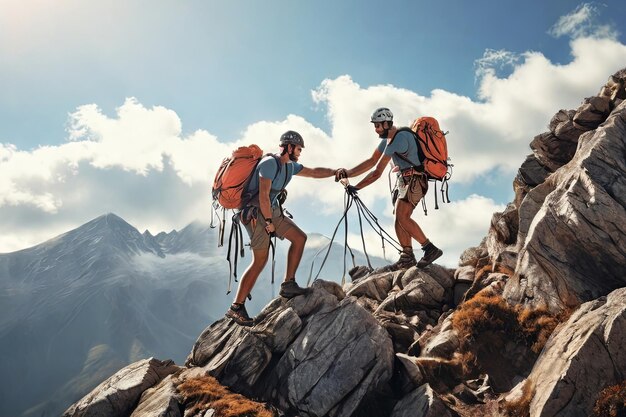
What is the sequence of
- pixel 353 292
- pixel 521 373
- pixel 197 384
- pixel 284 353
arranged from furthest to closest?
pixel 353 292 → pixel 284 353 → pixel 197 384 → pixel 521 373

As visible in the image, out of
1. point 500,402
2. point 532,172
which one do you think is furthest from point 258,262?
point 532,172

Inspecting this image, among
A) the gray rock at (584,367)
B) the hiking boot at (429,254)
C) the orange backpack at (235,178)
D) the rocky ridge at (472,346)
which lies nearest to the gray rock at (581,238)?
the rocky ridge at (472,346)

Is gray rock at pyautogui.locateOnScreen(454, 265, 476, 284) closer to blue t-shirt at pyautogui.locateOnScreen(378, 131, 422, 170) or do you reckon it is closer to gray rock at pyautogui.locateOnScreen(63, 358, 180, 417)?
blue t-shirt at pyautogui.locateOnScreen(378, 131, 422, 170)

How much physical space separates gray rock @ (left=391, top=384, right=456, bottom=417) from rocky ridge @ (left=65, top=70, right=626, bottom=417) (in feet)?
0.11

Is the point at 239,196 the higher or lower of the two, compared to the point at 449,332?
higher

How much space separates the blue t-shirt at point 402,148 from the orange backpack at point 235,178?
495 centimetres

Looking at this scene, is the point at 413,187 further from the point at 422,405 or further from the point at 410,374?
the point at 422,405

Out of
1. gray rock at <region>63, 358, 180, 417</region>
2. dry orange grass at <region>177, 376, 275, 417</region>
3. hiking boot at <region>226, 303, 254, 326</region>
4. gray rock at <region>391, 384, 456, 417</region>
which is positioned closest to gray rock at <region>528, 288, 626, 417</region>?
gray rock at <region>391, 384, 456, 417</region>

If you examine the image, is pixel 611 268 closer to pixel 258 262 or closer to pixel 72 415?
pixel 258 262

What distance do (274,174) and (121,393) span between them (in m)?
7.84

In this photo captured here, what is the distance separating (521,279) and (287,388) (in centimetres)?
761

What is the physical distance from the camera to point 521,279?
39.6ft

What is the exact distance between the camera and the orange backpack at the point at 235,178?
13188 mm

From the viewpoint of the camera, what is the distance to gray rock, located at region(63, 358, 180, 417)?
436 inches
